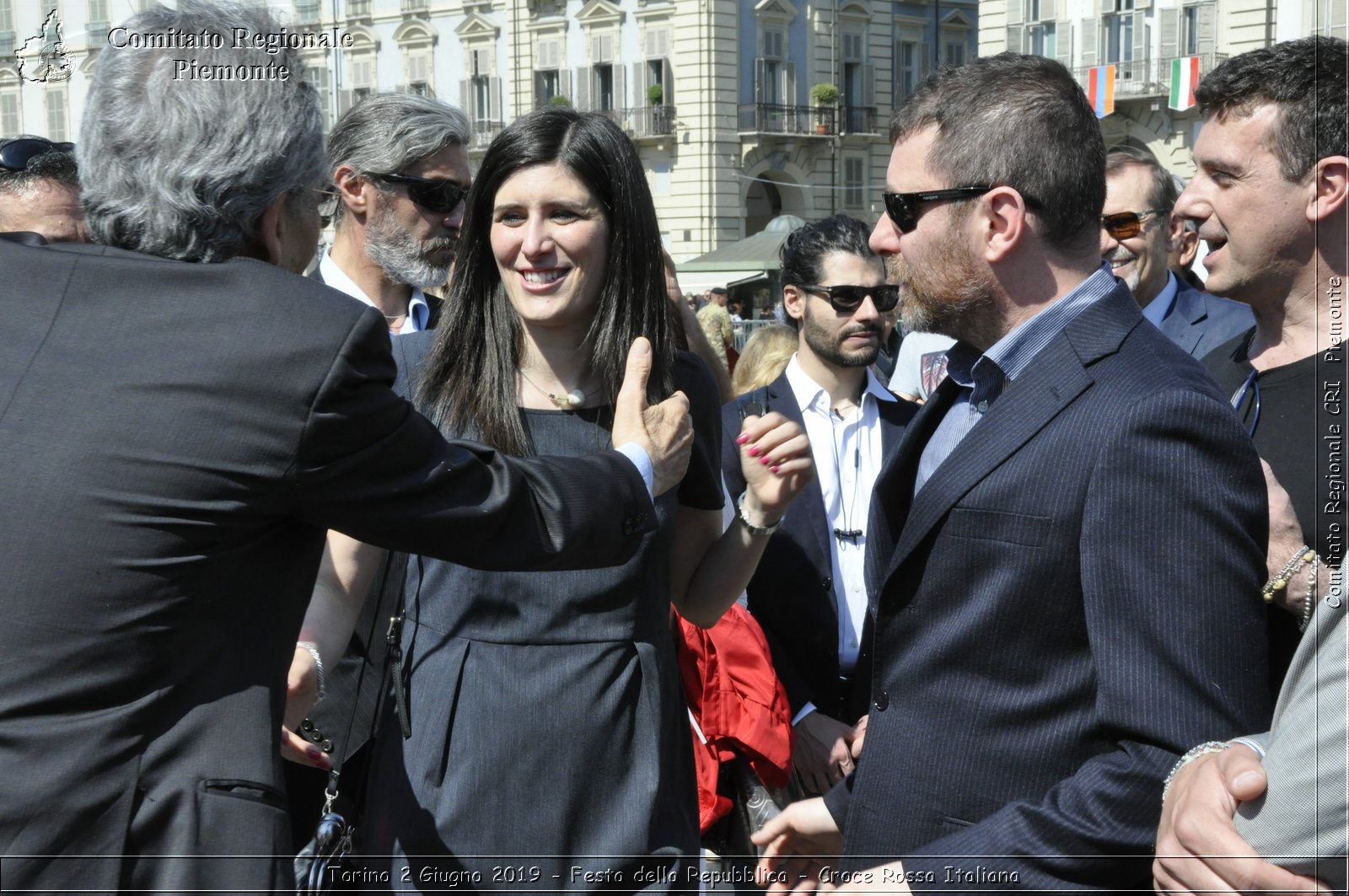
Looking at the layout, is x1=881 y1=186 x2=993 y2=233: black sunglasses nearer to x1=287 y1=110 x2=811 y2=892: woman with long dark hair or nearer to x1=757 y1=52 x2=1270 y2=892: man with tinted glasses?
x1=757 y1=52 x2=1270 y2=892: man with tinted glasses

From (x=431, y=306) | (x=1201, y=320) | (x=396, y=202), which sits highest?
(x=396, y=202)

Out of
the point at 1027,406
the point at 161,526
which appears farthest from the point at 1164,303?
the point at 161,526

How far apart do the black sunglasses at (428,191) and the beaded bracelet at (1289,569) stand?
119 inches

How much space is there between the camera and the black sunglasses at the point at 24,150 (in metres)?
4.03

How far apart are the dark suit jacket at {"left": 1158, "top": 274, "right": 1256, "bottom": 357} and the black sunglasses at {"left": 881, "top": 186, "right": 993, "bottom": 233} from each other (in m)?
2.62

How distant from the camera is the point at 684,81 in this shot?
129 ft

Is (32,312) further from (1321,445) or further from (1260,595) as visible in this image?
(1321,445)

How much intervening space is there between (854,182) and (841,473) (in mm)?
39095

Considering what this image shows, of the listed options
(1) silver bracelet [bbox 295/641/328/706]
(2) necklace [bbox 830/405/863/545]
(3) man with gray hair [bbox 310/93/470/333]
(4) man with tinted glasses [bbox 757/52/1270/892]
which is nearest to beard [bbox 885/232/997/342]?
(4) man with tinted glasses [bbox 757/52/1270/892]

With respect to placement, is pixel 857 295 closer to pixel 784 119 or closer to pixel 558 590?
pixel 558 590

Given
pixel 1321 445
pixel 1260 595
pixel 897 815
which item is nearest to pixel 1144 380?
pixel 1260 595

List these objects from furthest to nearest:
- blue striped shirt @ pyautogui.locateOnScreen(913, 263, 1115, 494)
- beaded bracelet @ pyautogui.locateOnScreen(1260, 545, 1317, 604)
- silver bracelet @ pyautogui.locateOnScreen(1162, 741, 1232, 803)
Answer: beaded bracelet @ pyautogui.locateOnScreen(1260, 545, 1317, 604)
blue striped shirt @ pyautogui.locateOnScreen(913, 263, 1115, 494)
silver bracelet @ pyautogui.locateOnScreen(1162, 741, 1232, 803)

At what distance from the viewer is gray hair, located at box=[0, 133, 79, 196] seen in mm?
4012

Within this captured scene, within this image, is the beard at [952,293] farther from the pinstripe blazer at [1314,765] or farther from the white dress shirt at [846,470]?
the white dress shirt at [846,470]
